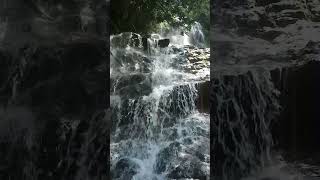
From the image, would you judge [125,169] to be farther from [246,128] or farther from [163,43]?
[246,128]

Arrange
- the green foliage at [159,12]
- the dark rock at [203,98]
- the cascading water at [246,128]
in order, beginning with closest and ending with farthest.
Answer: the cascading water at [246,128]
the green foliage at [159,12]
the dark rock at [203,98]

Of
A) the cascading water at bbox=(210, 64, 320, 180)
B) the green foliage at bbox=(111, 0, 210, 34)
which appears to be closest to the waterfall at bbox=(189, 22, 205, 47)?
the green foliage at bbox=(111, 0, 210, 34)

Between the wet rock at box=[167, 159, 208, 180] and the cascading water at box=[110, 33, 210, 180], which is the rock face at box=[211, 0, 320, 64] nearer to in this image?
the cascading water at box=[110, 33, 210, 180]

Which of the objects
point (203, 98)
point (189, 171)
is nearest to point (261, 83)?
point (203, 98)

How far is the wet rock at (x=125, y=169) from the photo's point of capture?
14.5ft

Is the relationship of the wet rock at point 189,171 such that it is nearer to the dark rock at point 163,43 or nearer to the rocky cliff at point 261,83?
the rocky cliff at point 261,83

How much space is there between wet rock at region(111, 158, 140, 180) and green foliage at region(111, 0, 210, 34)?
134cm

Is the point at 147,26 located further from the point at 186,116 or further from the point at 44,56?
the point at 44,56

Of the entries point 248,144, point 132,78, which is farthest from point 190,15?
point 248,144

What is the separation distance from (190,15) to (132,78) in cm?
87

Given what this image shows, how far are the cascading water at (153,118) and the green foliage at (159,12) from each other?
18 centimetres

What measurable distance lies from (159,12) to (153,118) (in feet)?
3.54

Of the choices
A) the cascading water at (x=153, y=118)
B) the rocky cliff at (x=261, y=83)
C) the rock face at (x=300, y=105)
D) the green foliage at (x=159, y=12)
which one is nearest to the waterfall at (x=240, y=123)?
the rocky cliff at (x=261, y=83)

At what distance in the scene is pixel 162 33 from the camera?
4.50m
